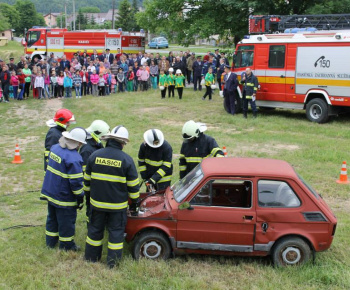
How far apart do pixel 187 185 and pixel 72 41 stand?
2863 cm

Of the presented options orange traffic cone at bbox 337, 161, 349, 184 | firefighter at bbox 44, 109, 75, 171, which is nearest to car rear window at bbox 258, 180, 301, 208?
firefighter at bbox 44, 109, 75, 171

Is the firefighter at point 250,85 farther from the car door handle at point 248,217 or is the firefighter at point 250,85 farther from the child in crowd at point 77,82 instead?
the car door handle at point 248,217

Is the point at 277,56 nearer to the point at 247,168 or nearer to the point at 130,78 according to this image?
the point at 130,78

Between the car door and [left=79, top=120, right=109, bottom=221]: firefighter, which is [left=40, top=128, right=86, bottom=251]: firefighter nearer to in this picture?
[left=79, top=120, right=109, bottom=221]: firefighter

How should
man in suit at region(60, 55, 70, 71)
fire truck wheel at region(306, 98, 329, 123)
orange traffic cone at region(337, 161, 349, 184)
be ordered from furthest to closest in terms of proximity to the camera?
man in suit at region(60, 55, 70, 71) < fire truck wheel at region(306, 98, 329, 123) < orange traffic cone at region(337, 161, 349, 184)

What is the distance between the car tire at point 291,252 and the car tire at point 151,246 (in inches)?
54.7

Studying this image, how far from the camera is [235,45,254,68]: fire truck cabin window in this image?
1706 centimetres

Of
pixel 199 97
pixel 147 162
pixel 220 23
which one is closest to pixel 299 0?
pixel 220 23

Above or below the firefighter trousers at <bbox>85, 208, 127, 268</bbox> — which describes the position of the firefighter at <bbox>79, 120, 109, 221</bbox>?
above

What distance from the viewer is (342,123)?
15812 millimetres

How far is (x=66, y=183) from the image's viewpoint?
6.16m

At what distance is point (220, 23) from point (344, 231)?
22.0 meters

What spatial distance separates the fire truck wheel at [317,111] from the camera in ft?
50.8

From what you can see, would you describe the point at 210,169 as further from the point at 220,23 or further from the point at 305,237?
the point at 220,23
